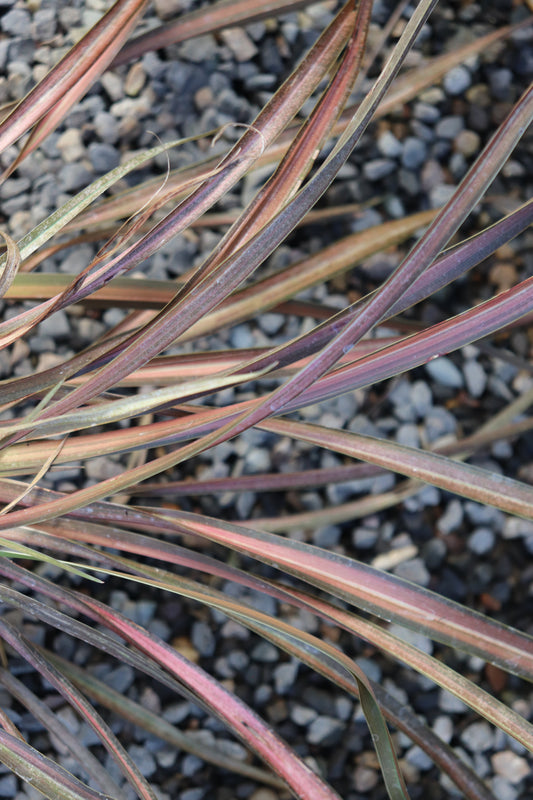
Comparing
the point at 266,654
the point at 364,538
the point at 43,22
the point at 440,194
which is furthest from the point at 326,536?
the point at 43,22

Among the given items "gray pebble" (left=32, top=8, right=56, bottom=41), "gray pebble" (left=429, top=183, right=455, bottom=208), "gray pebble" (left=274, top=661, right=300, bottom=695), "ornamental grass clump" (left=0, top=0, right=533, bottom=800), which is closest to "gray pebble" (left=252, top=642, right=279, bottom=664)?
"gray pebble" (left=274, top=661, right=300, bottom=695)

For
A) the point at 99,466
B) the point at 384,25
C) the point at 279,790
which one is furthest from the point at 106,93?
the point at 279,790

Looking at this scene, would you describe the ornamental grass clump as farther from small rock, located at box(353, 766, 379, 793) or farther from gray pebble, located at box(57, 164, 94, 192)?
gray pebble, located at box(57, 164, 94, 192)

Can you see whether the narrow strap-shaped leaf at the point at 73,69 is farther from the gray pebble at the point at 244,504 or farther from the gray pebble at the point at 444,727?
the gray pebble at the point at 444,727

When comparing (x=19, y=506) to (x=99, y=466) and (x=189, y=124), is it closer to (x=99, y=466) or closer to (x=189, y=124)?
(x=99, y=466)

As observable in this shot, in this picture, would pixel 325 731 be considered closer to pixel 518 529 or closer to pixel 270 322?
pixel 518 529

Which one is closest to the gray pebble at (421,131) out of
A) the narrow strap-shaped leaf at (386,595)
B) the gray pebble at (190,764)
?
the narrow strap-shaped leaf at (386,595)
